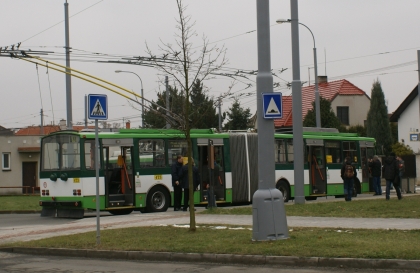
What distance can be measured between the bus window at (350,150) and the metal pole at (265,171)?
2001cm

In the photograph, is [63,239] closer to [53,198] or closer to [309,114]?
[53,198]

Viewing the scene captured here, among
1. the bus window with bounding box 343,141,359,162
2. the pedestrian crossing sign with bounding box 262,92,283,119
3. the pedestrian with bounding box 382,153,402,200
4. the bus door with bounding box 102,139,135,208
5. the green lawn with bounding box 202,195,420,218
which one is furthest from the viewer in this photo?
the bus window with bounding box 343,141,359,162

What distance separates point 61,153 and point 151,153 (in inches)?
126

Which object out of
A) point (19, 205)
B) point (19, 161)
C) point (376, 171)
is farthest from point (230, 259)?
point (19, 161)

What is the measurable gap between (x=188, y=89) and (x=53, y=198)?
11.0 m

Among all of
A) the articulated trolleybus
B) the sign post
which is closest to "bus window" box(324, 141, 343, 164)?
the articulated trolleybus

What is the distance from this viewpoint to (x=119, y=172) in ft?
84.2

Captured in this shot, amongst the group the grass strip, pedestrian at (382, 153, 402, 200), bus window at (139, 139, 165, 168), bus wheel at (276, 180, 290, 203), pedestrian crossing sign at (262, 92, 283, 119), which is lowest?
the grass strip

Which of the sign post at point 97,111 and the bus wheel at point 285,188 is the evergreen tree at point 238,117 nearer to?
the bus wheel at point 285,188

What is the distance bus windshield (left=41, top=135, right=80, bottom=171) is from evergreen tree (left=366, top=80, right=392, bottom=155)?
41945 millimetres

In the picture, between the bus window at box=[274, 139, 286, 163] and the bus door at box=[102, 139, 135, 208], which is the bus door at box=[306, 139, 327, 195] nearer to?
the bus window at box=[274, 139, 286, 163]

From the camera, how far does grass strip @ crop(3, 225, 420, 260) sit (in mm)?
12055

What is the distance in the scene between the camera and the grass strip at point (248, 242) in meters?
12.1

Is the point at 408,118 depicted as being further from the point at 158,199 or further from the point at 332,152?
the point at 158,199
